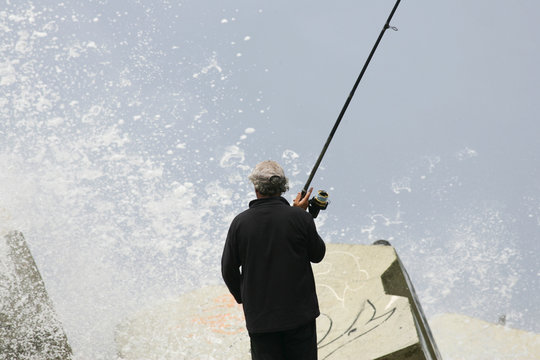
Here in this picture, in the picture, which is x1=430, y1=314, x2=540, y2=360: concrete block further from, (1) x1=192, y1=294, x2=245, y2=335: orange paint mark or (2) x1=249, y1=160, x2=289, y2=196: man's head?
(2) x1=249, y1=160, x2=289, y2=196: man's head

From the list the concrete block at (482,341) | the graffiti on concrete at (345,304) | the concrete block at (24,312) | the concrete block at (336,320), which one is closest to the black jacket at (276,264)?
the concrete block at (336,320)

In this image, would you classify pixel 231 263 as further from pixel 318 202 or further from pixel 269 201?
pixel 318 202

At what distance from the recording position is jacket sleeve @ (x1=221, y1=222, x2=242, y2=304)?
2426mm

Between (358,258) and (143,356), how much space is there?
210 cm

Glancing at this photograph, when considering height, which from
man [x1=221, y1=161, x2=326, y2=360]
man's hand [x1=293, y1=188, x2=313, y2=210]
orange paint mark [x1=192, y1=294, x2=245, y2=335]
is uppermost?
orange paint mark [x1=192, y1=294, x2=245, y2=335]

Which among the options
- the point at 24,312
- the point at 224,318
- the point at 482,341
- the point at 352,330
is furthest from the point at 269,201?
the point at 482,341

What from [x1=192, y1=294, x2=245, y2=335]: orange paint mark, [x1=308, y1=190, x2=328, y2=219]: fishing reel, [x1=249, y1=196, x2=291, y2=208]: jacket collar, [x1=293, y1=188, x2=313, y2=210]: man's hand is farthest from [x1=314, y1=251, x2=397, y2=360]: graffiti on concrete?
[x1=249, y1=196, x2=291, y2=208]: jacket collar

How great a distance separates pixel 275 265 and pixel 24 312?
108 inches

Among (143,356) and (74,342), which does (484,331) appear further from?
(74,342)

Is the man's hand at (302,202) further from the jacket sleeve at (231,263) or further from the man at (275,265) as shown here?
the jacket sleeve at (231,263)

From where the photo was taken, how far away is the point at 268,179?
241 cm

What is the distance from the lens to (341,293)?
14.5ft

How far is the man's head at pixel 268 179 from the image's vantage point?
7.90ft

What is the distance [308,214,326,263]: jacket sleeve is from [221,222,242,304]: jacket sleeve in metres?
0.32
